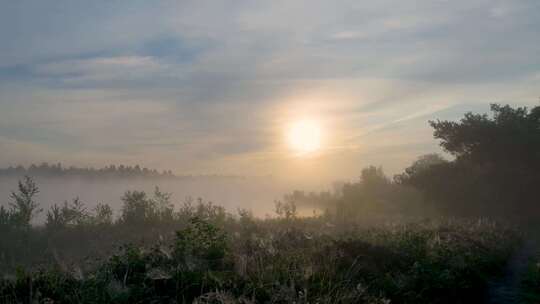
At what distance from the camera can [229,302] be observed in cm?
785

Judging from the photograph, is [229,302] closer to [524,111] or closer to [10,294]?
[10,294]

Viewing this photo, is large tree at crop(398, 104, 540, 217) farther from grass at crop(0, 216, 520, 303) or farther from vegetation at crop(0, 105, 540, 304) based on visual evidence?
grass at crop(0, 216, 520, 303)

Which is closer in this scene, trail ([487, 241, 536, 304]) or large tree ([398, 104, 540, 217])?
trail ([487, 241, 536, 304])

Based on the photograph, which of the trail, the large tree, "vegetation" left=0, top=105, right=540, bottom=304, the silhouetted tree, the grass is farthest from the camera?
the large tree

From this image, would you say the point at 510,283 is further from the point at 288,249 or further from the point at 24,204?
the point at 24,204

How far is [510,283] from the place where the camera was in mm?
14398

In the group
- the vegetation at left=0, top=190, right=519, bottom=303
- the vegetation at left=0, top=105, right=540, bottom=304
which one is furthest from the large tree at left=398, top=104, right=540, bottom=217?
the vegetation at left=0, top=190, right=519, bottom=303

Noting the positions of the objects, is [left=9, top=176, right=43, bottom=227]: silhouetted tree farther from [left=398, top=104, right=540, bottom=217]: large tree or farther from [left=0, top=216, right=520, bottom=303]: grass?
[left=398, top=104, right=540, bottom=217]: large tree

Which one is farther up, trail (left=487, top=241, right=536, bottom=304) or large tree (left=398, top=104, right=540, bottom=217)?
large tree (left=398, top=104, right=540, bottom=217)

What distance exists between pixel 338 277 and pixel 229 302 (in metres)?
3.61

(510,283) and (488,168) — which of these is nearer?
(510,283)

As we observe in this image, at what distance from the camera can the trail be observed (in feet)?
40.6

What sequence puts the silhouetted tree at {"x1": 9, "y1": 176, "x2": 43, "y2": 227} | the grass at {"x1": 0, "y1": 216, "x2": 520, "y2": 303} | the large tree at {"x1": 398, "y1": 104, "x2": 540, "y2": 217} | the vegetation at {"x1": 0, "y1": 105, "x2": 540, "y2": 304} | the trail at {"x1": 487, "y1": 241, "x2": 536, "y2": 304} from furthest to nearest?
the large tree at {"x1": 398, "y1": 104, "x2": 540, "y2": 217}, the silhouetted tree at {"x1": 9, "y1": 176, "x2": 43, "y2": 227}, the trail at {"x1": 487, "y1": 241, "x2": 536, "y2": 304}, the vegetation at {"x1": 0, "y1": 105, "x2": 540, "y2": 304}, the grass at {"x1": 0, "y1": 216, "x2": 520, "y2": 303}

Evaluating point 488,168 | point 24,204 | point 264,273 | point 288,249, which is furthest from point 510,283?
point 24,204
